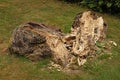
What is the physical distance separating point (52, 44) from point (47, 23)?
9.90 feet

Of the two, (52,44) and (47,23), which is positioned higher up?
(52,44)

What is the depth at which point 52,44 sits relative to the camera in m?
8.48

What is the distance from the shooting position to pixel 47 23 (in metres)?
11.4

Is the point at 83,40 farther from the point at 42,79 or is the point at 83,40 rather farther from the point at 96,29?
the point at 42,79

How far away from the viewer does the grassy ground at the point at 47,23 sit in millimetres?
8039

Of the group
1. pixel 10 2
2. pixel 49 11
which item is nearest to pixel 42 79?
pixel 49 11

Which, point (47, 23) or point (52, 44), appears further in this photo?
point (47, 23)

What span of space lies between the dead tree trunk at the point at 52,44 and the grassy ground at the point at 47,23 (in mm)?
243

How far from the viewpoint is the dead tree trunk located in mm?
8422

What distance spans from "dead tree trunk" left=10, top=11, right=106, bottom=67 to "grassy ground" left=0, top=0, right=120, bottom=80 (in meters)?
0.24

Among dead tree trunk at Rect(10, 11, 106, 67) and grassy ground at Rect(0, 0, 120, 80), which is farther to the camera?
dead tree trunk at Rect(10, 11, 106, 67)

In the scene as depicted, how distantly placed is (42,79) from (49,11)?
17.0 ft

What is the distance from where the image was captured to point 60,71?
8133mm

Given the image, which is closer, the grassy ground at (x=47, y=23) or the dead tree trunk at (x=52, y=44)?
the grassy ground at (x=47, y=23)
